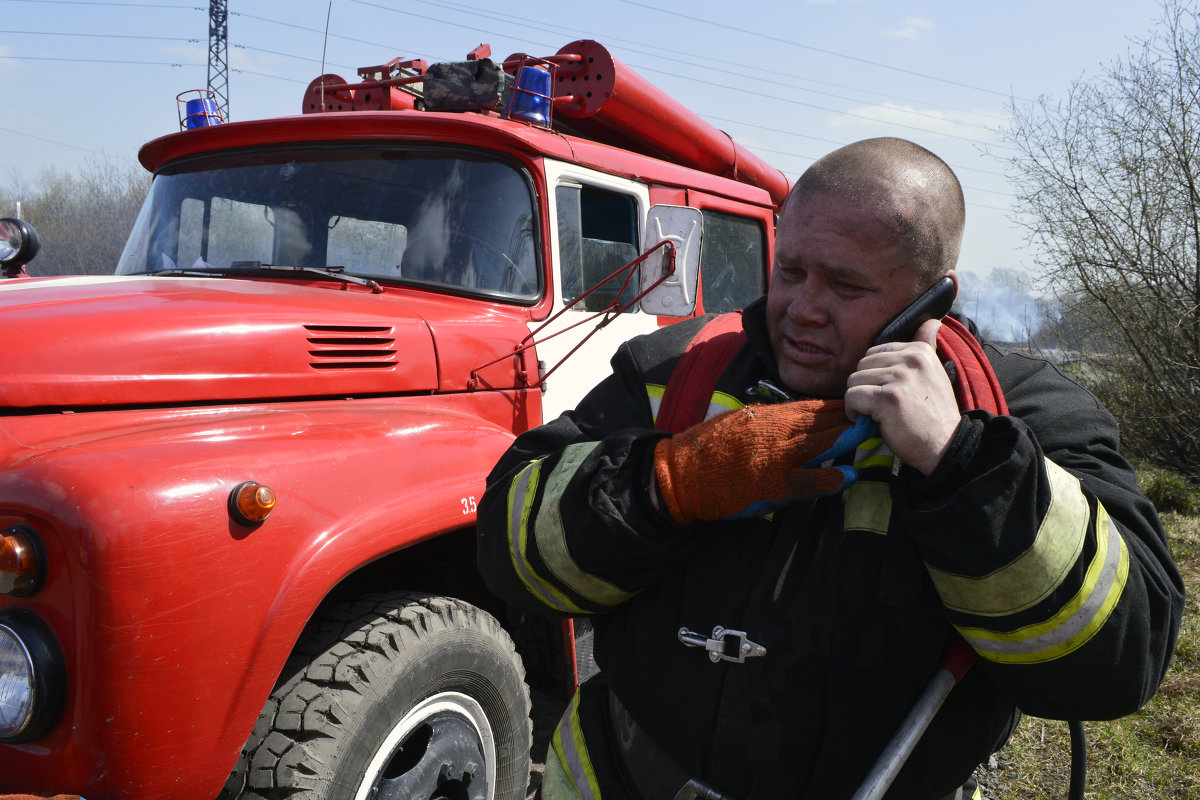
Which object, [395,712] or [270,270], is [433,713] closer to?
[395,712]

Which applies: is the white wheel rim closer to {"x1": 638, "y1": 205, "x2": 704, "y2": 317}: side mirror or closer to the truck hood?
the truck hood

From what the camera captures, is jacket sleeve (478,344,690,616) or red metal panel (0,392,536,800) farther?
red metal panel (0,392,536,800)

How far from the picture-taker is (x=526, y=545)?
4.61 ft

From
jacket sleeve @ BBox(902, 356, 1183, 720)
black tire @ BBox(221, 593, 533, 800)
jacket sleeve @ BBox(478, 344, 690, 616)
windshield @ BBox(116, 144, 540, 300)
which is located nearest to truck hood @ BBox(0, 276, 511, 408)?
windshield @ BBox(116, 144, 540, 300)

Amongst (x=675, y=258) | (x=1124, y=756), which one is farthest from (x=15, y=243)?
(x=1124, y=756)

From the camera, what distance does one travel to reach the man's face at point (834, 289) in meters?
1.42

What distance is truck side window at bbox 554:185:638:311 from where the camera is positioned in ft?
11.0

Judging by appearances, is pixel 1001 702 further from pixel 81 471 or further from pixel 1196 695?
pixel 1196 695

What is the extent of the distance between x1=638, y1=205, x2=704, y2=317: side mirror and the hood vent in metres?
0.82

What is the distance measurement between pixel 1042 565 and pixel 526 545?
724 mm

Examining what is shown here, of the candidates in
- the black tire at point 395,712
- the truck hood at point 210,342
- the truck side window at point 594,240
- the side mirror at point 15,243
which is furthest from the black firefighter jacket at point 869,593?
the side mirror at point 15,243

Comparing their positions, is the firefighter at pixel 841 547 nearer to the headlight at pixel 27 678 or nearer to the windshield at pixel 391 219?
the headlight at pixel 27 678

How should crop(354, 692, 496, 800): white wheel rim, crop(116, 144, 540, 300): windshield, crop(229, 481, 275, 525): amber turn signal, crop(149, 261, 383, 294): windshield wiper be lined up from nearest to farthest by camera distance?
1. crop(229, 481, 275, 525): amber turn signal
2. crop(354, 692, 496, 800): white wheel rim
3. crop(149, 261, 383, 294): windshield wiper
4. crop(116, 144, 540, 300): windshield

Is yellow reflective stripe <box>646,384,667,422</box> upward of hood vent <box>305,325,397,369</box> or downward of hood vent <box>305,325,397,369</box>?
upward
